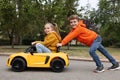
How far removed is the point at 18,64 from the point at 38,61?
0.52 metres

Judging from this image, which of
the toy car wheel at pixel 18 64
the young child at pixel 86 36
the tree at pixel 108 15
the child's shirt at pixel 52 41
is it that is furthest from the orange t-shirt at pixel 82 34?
the tree at pixel 108 15

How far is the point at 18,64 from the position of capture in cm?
780

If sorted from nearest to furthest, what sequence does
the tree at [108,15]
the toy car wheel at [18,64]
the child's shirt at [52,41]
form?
the toy car wheel at [18,64], the child's shirt at [52,41], the tree at [108,15]

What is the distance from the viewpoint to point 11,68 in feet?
26.7

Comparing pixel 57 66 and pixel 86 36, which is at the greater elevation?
pixel 86 36

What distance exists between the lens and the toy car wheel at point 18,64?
25.6 ft

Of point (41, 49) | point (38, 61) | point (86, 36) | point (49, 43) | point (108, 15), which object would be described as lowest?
point (38, 61)

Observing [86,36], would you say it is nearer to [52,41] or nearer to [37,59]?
[52,41]

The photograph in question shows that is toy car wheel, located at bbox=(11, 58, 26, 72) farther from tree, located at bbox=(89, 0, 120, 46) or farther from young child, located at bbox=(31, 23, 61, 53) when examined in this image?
tree, located at bbox=(89, 0, 120, 46)

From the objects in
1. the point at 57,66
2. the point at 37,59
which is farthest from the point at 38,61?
the point at 57,66

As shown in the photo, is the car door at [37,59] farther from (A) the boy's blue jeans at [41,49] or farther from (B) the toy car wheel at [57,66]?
(B) the toy car wheel at [57,66]

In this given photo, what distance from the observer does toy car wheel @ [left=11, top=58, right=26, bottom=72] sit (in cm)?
779

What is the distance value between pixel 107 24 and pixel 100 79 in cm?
2307

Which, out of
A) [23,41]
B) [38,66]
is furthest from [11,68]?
[23,41]
